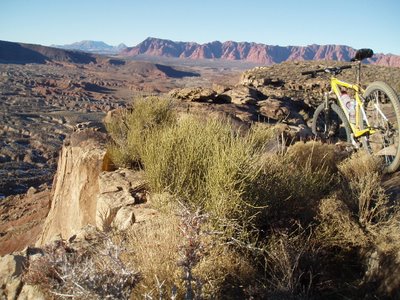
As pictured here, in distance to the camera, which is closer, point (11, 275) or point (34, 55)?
point (11, 275)

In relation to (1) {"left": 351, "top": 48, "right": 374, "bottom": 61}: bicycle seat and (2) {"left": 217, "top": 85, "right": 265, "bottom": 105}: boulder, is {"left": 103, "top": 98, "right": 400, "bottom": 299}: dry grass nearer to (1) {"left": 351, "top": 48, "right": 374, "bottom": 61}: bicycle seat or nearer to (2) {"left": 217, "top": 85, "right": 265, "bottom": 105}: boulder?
(1) {"left": 351, "top": 48, "right": 374, "bottom": 61}: bicycle seat

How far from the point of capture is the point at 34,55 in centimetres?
14938

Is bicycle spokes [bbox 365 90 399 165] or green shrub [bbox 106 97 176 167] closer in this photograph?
bicycle spokes [bbox 365 90 399 165]

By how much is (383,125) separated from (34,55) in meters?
162

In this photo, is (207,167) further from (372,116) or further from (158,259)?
(372,116)

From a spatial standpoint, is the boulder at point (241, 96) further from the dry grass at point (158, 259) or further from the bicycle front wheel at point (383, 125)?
the dry grass at point (158, 259)

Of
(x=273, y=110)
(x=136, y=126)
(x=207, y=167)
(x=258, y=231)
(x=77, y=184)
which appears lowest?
(x=77, y=184)

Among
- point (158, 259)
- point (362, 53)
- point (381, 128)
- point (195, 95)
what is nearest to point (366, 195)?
point (381, 128)

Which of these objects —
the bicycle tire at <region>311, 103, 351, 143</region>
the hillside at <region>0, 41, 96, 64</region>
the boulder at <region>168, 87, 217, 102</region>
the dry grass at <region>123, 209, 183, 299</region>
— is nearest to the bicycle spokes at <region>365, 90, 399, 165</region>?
the bicycle tire at <region>311, 103, 351, 143</region>

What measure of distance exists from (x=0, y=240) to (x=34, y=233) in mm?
2021

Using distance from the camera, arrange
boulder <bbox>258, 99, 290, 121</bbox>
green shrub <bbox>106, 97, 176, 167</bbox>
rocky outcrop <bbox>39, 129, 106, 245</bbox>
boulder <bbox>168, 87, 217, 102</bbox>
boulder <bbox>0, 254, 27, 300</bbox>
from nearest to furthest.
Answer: boulder <bbox>0, 254, 27, 300</bbox>, green shrub <bbox>106, 97, 176, 167</bbox>, rocky outcrop <bbox>39, 129, 106, 245</bbox>, boulder <bbox>168, 87, 217, 102</bbox>, boulder <bbox>258, 99, 290, 121</bbox>

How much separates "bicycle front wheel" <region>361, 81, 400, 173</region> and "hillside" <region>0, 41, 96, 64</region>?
468 feet

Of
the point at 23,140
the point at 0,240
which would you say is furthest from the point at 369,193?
the point at 23,140

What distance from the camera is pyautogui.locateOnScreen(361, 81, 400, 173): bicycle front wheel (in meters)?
4.43
